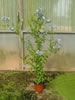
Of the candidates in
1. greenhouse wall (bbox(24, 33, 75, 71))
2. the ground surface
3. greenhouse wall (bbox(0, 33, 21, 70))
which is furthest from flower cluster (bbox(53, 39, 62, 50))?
greenhouse wall (bbox(0, 33, 21, 70))

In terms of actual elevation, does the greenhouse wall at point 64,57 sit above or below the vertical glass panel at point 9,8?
below

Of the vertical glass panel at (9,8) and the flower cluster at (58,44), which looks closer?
the flower cluster at (58,44)

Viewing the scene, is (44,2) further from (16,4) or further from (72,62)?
(72,62)

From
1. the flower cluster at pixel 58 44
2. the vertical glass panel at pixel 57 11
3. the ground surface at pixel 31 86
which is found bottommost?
the ground surface at pixel 31 86

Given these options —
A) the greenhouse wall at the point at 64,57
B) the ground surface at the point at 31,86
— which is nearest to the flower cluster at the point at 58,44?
the ground surface at the point at 31,86

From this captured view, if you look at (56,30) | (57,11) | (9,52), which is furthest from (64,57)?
(9,52)

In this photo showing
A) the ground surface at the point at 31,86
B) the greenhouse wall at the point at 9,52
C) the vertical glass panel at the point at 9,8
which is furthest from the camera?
the greenhouse wall at the point at 9,52

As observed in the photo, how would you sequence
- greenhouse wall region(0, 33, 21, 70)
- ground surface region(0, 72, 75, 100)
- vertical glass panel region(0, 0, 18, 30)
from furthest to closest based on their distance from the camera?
greenhouse wall region(0, 33, 21, 70) → vertical glass panel region(0, 0, 18, 30) → ground surface region(0, 72, 75, 100)

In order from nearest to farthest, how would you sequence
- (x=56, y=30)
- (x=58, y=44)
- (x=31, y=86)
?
(x=58, y=44), (x=31, y=86), (x=56, y=30)

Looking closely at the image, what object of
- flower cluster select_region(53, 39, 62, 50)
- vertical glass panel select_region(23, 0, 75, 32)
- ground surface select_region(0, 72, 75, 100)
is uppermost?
vertical glass panel select_region(23, 0, 75, 32)

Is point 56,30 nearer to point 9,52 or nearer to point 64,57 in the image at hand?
point 64,57

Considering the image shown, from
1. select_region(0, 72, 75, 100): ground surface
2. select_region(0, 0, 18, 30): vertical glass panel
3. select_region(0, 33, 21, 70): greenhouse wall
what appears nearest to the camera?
select_region(0, 72, 75, 100): ground surface

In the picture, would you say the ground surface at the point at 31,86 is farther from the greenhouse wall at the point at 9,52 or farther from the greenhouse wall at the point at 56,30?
the greenhouse wall at the point at 56,30

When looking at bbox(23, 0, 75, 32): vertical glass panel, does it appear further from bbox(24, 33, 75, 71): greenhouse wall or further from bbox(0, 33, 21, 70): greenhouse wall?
bbox(0, 33, 21, 70): greenhouse wall
